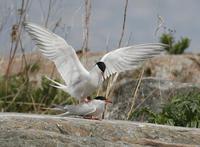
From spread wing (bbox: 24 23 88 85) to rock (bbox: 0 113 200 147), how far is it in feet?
4.43

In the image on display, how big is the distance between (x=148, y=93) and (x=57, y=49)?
2541mm

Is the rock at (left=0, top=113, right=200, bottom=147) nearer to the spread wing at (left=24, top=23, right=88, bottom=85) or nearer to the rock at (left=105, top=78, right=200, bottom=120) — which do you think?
the spread wing at (left=24, top=23, right=88, bottom=85)

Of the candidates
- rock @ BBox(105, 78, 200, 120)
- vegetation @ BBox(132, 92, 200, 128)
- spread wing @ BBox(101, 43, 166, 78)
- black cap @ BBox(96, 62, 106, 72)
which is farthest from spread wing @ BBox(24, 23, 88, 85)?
rock @ BBox(105, 78, 200, 120)

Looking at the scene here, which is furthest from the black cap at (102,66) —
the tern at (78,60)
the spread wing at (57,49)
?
the spread wing at (57,49)

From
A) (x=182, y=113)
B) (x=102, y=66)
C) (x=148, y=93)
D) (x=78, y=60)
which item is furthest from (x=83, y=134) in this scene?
(x=148, y=93)

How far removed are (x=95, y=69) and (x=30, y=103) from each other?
259cm

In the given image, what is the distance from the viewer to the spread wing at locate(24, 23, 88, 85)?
211 inches

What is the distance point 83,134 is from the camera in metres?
3.87

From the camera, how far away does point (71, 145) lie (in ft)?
11.3

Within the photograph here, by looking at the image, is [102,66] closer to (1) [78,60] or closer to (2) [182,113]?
(1) [78,60]

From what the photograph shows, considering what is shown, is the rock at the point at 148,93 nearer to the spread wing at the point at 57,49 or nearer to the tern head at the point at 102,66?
the spread wing at the point at 57,49

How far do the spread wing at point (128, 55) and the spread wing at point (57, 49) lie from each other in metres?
0.31

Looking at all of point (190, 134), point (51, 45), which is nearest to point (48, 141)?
point (190, 134)

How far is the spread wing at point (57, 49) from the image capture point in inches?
211
